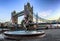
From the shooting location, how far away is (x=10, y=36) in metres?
1.93

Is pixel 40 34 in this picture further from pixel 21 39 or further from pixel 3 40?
pixel 3 40

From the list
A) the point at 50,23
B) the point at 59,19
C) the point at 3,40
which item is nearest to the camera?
the point at 3,40

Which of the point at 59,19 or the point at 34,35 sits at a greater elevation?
the point at 59,19

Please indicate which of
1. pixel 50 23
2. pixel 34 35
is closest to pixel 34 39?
pixel 34 35

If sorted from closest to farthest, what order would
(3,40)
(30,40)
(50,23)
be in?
1. (30,40)
2. (3,40)
3. (50,23)

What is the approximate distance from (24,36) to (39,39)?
22cm

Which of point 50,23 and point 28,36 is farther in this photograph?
point 50,23

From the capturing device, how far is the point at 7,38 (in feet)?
6.46

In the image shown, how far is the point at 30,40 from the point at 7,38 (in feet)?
1.12

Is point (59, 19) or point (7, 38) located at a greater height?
point (59, 19)

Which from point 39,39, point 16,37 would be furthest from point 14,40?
point 39,39

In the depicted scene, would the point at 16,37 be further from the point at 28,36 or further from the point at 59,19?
the point at 59,19

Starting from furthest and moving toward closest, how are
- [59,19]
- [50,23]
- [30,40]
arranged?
1. [50,23]
2. [59,19]
3. [30,40]

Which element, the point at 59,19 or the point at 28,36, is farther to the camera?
the point at 59,19
